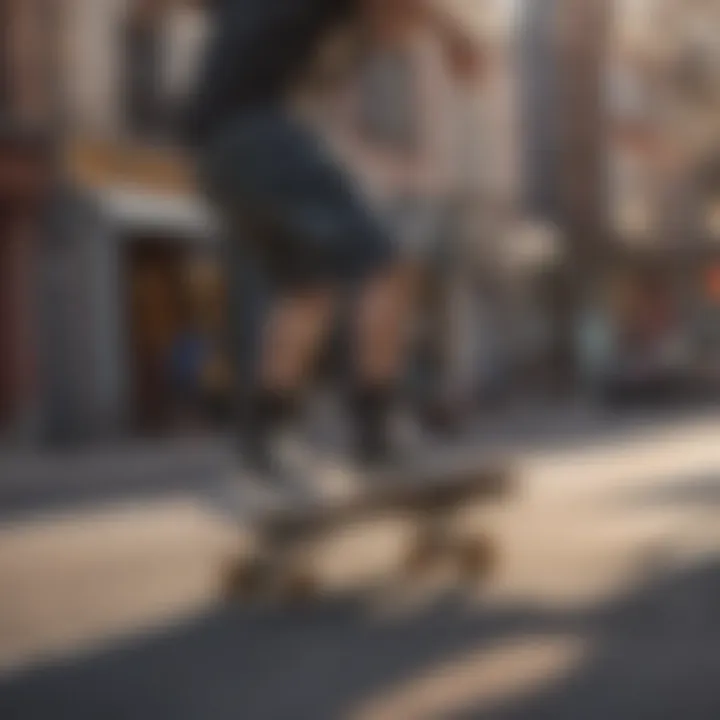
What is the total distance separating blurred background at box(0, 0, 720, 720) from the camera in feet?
7.44

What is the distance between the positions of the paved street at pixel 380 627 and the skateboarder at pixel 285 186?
0.50 m

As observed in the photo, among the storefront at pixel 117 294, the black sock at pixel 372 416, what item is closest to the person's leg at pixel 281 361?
the black sock at pixel 372 416

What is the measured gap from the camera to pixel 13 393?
8.59m

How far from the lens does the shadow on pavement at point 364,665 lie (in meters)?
2.00

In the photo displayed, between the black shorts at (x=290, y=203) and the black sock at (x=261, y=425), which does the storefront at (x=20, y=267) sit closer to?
the black sock at (x=261, y=425)

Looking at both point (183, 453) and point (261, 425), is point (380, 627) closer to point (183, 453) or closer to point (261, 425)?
point (261, 425)

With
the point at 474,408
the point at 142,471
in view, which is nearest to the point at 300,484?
the point at 142,471

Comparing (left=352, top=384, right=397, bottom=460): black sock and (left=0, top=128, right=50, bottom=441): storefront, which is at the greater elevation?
(left=0, top=128, right=50, bottom=441): storefront

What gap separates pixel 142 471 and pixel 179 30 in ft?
9.03

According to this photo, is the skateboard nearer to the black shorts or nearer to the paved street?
the paved street

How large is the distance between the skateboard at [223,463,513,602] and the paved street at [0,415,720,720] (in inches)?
2.6

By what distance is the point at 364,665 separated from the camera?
7.45 feet

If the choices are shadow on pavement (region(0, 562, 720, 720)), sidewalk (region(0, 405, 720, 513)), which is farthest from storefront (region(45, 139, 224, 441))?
shadow on pavement (region(0, 562, 720, 720))

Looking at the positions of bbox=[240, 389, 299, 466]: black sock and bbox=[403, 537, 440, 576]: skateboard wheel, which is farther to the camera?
bbox=[403, 537, 440, 576]: skateboard wheel
